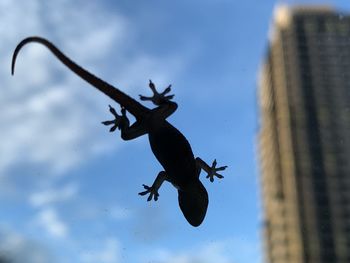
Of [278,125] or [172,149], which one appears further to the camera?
[278,125]

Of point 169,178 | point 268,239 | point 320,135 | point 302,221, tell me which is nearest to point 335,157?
point 320,135

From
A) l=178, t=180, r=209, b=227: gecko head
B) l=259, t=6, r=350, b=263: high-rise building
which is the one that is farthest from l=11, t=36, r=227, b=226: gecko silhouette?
l=259, t=6, r=350, b=263: high-rise building

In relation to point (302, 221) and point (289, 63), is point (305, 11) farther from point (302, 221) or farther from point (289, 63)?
point (302, 221)

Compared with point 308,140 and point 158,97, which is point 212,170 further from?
point 308,140

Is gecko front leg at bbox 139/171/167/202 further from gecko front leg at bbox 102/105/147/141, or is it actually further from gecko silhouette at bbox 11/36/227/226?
gecko front leg at bbox 102/105/147/141

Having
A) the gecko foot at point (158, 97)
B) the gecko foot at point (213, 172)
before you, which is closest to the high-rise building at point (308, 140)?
the gecko foot at point (213, 172)

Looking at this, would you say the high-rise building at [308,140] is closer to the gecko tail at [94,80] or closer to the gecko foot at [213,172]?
the gecko foot at [213,172]

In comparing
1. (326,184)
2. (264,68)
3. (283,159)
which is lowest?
(326,184)
